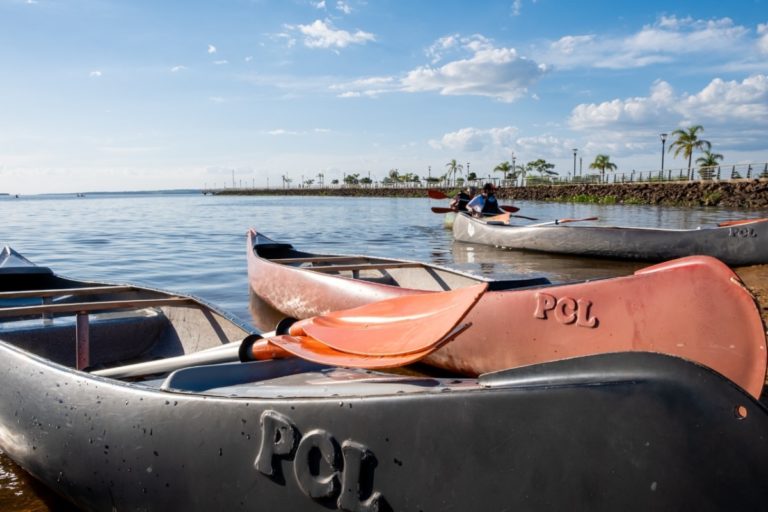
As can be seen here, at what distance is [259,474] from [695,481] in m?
1.45

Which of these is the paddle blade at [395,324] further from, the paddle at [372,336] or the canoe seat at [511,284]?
the canoe seat at [511,284]

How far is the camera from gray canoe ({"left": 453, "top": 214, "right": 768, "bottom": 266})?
34.6ft

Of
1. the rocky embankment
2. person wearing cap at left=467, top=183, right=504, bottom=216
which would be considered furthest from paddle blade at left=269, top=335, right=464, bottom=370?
the rocky embankment

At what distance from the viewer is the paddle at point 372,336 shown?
2373 millimetres

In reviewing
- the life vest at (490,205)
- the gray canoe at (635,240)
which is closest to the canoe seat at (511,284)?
the gray canoe at (635,240)

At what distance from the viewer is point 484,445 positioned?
70.9 inches

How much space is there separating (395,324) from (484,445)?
960 millimetres

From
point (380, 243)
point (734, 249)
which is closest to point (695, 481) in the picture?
point (734, 249)

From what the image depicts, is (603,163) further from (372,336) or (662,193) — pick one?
(372,336)

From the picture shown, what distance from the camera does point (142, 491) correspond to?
246 cm

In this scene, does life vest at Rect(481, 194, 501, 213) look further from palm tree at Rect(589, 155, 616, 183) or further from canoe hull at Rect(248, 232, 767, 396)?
palm tree at Rect(589, 155, 616, 183)

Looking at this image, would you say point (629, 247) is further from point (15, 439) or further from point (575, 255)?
point (15, 439)

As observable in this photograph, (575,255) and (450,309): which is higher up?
(450,309)

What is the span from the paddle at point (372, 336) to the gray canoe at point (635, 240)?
32.7 feet
